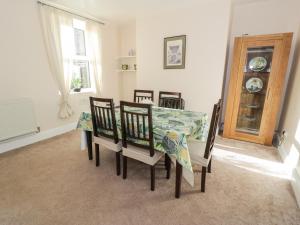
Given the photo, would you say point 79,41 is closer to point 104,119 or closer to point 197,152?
point 104,119

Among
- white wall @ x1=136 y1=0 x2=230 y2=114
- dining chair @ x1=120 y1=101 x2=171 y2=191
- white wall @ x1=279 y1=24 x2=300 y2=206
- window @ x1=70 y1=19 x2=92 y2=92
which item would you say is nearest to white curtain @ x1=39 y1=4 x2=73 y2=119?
window @ x1=70 y1=19 x2=92 y2=92

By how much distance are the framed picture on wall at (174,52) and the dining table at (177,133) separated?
1.38 meters

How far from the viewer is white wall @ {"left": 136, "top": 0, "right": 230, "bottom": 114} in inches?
110

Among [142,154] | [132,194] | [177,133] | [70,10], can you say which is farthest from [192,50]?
[132,194]

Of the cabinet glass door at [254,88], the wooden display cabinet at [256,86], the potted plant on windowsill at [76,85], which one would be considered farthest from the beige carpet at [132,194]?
the potted plant on windowsill at [76,85]

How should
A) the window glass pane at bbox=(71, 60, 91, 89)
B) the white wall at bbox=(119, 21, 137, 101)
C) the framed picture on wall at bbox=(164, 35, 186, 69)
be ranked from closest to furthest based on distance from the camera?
1. the framed picture on wall at bbox=(164, 35, 186, 69)
2. the window glass pane at bbox=(71, 60, 91, 89)
3. the white wall at bbox=(119, 21, 137, 101)

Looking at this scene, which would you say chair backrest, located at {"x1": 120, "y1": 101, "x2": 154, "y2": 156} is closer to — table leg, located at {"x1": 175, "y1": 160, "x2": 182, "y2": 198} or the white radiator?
table leg, located at {"x1": 175, "y1": 160, "x2": 182, "y2": 198}

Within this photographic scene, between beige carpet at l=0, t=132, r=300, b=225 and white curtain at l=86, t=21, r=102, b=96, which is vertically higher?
white curtain at l=86, t=21, r=102, b=96

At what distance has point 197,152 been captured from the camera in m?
1.73

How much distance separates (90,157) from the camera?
2.41 meters

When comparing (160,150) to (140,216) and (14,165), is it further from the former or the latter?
(14,165)

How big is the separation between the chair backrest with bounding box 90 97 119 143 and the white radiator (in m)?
1.54

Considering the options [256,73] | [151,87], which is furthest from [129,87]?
[256,73]

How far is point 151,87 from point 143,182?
2.25 metres
